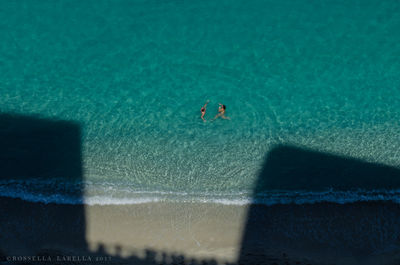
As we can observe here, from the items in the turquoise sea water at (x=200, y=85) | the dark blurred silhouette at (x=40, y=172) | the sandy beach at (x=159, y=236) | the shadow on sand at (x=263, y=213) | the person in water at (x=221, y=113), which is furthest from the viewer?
the person in water at (x=221, y=113)

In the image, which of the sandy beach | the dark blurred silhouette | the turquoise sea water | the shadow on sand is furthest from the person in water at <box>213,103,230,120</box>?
the dark blurred silhouette

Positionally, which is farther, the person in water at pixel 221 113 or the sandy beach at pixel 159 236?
the person in water at pixel 221 113

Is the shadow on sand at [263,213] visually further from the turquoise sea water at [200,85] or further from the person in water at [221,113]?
the person in water at [221,113]

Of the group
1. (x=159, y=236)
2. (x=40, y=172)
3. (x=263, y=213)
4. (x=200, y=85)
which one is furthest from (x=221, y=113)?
(x=40, y=172)

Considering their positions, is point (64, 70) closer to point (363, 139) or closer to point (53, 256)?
point (53, 256)

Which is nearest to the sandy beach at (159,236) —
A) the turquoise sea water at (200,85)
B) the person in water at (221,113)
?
the turquoise sea water at (200,85)

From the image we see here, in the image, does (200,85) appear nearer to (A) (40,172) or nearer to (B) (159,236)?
(A) (40,172)

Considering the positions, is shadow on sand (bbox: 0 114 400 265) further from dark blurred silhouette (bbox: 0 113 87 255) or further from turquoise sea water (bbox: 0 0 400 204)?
turquoise sea water (bbox: 0 0 400 204)

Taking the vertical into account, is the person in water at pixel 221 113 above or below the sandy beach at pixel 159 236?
above

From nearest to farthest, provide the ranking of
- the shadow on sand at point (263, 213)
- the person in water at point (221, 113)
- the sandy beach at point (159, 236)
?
the sandy beach at point (159, 236) → the shadow on sand at point (263, 213) → the person in water at point (221, 113)
